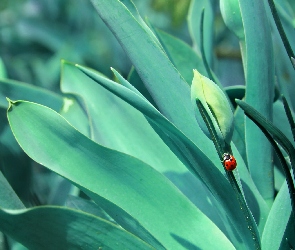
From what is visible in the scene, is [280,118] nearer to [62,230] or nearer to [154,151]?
[154,151]

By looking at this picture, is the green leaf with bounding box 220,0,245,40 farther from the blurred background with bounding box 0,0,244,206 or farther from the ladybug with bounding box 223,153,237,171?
the blurred background with bounding box 0,0,244,206

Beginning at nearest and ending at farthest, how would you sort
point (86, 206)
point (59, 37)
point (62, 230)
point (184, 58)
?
point (62, 230)
point (86, 206)
point (184, 58)
point (59, 37)

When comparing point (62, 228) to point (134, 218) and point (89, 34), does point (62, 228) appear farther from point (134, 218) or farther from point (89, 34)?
point (89, 34)

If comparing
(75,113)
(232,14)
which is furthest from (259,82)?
(75,113)

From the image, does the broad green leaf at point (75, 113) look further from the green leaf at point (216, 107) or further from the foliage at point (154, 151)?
the green leaf at point (216, 107)

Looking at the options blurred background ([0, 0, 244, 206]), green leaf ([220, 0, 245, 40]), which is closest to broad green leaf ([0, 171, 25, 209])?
green leaf ([220, 0, 245, 40])
